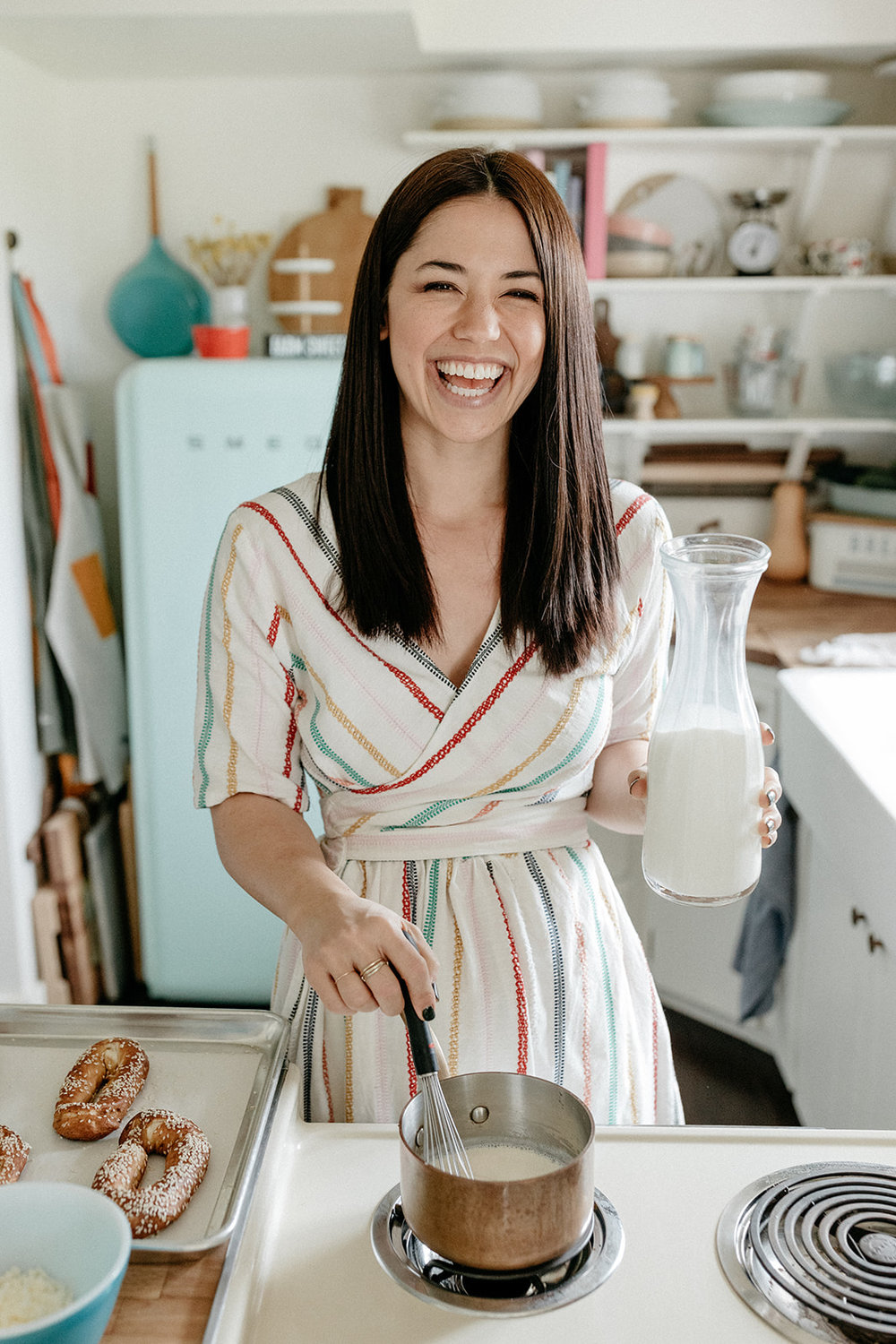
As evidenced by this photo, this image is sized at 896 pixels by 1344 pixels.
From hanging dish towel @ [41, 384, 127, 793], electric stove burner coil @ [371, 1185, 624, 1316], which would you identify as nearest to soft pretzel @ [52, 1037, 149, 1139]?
electric stove burner coil @ [371, 1185, 624, 1316]

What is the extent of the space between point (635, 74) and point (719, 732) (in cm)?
229

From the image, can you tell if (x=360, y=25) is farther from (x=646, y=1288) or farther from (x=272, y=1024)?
(x=646, y=1288)

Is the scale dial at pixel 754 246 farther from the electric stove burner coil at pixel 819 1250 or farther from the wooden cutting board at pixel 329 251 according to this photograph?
the electric stove burner coil at pixel 819 1250

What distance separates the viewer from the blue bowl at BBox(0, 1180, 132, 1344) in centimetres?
68

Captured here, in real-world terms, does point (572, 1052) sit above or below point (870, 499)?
below

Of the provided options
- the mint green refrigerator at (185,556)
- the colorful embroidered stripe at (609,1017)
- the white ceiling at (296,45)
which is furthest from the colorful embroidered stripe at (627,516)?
the white ceiling at (296,45)

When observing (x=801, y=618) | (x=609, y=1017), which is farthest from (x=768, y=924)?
(x=609, y=1017)

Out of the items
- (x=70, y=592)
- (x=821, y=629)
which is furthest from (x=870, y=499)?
(x=70, y=592)

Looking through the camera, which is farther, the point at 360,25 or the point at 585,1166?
the point at 360,25

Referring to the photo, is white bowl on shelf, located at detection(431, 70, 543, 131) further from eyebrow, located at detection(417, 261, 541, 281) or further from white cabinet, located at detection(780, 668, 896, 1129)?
eyebrow, located at detection(417, 261, 541, 281)

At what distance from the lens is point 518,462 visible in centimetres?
128

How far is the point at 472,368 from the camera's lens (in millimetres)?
1146

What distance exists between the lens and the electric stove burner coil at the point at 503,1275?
76 centimetres

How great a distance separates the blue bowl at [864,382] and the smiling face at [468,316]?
201 centimetres
